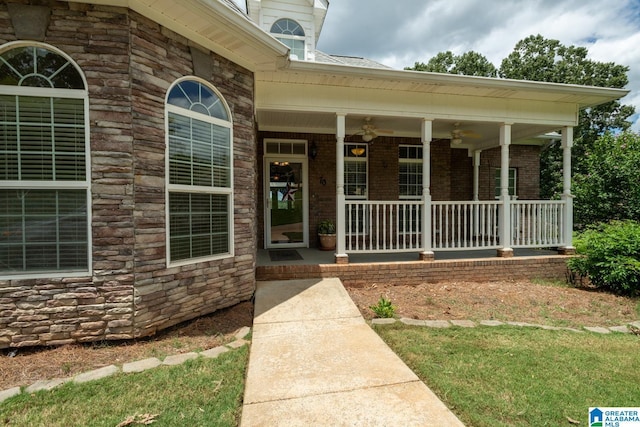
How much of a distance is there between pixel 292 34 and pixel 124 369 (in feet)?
22.5

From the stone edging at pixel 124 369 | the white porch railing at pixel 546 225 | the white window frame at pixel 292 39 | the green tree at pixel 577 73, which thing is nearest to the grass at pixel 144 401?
the stone edging at pixel 124 369

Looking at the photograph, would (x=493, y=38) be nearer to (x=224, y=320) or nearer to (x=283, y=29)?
(x=283, y=29)

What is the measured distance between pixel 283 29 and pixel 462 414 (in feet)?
24.3

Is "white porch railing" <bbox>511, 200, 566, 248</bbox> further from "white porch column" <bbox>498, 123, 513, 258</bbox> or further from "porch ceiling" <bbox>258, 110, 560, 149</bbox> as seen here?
"porch ceiling" <bbox>258, 110, 560, 149</bbox>

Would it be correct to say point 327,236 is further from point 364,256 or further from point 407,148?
point 407,148

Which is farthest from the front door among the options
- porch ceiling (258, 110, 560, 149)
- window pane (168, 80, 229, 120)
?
window pane (168, 80, 229, 120)

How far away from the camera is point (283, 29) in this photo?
673 centimetres

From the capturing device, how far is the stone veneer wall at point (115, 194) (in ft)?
9.46

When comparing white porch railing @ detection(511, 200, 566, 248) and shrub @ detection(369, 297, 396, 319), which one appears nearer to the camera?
shrub @ detection(369, 297, 396, 319)

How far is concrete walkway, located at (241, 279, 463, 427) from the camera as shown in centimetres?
195

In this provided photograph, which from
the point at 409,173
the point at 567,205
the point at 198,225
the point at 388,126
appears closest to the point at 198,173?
the point at 198,225

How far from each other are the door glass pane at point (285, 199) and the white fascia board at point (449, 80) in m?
2.69

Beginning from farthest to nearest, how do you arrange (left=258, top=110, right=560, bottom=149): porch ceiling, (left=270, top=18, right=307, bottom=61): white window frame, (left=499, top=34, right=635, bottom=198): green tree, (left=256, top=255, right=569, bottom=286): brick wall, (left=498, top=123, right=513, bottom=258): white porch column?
(left=499, top=34, right=635, bottom=198): green tree
(left=270, top=18, right=307, bottom=61): white window frame
(left=258, top=110, right=560, bottom=149): porch ceiling
(left=498, top=123, right=513, bottom=258): white porch column
(left=256, top=255, right=569, bottom=286): brick wall

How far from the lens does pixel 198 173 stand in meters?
3.63
